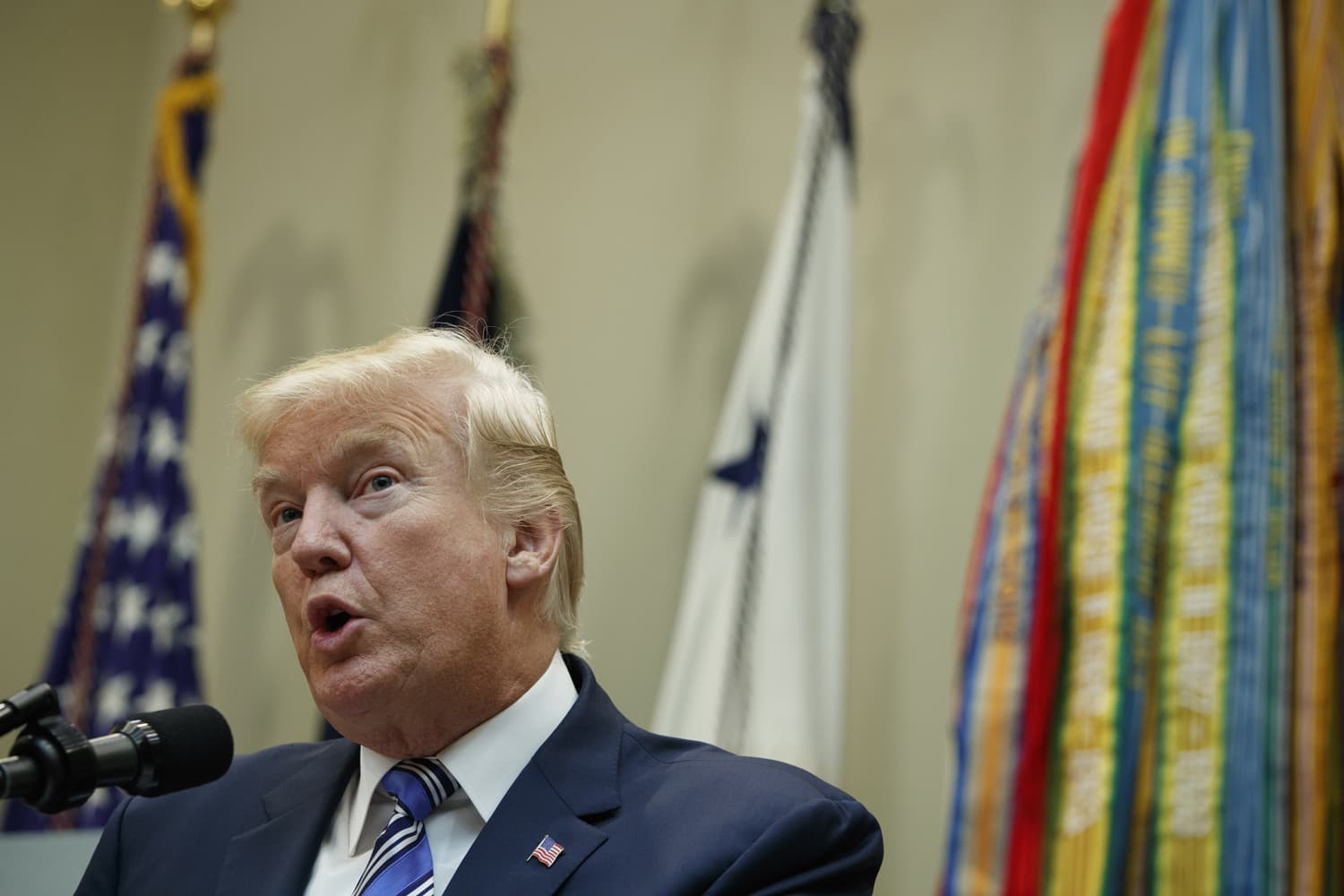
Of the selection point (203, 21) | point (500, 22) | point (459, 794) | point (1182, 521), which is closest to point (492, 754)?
point (459, 794)

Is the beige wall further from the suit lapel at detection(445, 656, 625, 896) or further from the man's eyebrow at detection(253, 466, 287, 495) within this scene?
the suit lapel at detection(445, 656, 625, 896)

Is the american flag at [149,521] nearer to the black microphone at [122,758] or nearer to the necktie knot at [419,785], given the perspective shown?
the necktie knot at [419,785]

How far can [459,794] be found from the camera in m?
1.76

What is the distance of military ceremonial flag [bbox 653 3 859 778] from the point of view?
10.1 ft

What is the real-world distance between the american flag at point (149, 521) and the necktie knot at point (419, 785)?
2336mm

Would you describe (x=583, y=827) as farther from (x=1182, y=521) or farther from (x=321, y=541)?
(x=1182, y=521)

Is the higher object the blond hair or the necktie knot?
the blond hair

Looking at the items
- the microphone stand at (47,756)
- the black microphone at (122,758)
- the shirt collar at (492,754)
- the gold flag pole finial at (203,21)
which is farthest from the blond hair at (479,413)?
the gold flag pole finial at (203,21)

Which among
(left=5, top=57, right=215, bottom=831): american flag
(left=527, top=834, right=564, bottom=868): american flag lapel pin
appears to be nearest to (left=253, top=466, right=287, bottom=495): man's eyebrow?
(left=527, top=834, right=564, bottom=868): american flag lapel pin

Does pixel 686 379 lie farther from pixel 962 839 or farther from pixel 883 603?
pixel 962 839

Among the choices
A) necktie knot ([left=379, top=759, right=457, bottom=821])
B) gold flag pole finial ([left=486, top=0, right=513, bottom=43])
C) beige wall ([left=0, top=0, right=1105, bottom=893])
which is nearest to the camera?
necktie knot ([left=379, top=759, right=457, bottom=821])

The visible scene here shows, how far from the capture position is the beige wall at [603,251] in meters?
3.47

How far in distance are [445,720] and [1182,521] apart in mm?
1337

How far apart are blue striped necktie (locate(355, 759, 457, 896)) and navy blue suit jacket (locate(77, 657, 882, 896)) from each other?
0.23 ft
